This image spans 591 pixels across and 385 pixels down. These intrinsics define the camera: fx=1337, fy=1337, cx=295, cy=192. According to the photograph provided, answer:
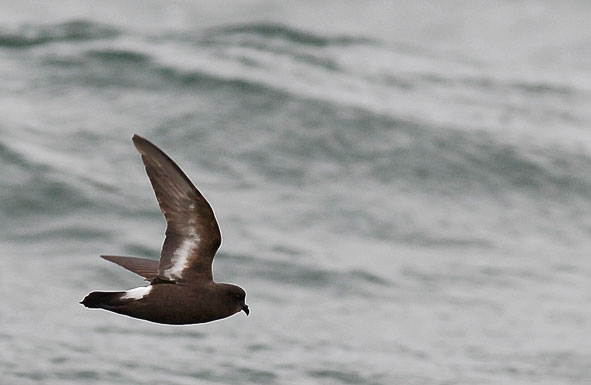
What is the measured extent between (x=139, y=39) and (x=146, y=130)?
4.09 metres

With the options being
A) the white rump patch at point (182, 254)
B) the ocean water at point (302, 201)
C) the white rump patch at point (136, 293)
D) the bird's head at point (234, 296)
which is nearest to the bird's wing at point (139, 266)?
the white rump patch at point (182, 254)

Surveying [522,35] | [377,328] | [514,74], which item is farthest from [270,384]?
[522,35]

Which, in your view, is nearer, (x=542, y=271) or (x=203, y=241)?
(x=203, y=241)

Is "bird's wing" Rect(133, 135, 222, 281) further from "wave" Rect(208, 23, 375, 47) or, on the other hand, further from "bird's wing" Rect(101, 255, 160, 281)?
"wave" Rect(208, 23, 375, 47)

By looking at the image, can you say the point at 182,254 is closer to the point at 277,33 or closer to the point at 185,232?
the point at 185,232

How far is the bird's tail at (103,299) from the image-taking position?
24.8 feet

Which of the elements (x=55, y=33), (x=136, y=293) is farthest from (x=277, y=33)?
(x=136, y=293)

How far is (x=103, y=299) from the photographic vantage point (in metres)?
7.67

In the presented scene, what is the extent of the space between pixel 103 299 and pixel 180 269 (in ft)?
1.96

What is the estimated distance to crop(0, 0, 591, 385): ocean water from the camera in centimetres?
1254

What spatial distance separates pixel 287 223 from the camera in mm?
15203

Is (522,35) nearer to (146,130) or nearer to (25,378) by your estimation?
(146,130)

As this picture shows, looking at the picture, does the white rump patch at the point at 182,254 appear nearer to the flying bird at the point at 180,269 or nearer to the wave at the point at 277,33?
the flying bird at the point at 180,269

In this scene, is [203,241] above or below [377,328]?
below
